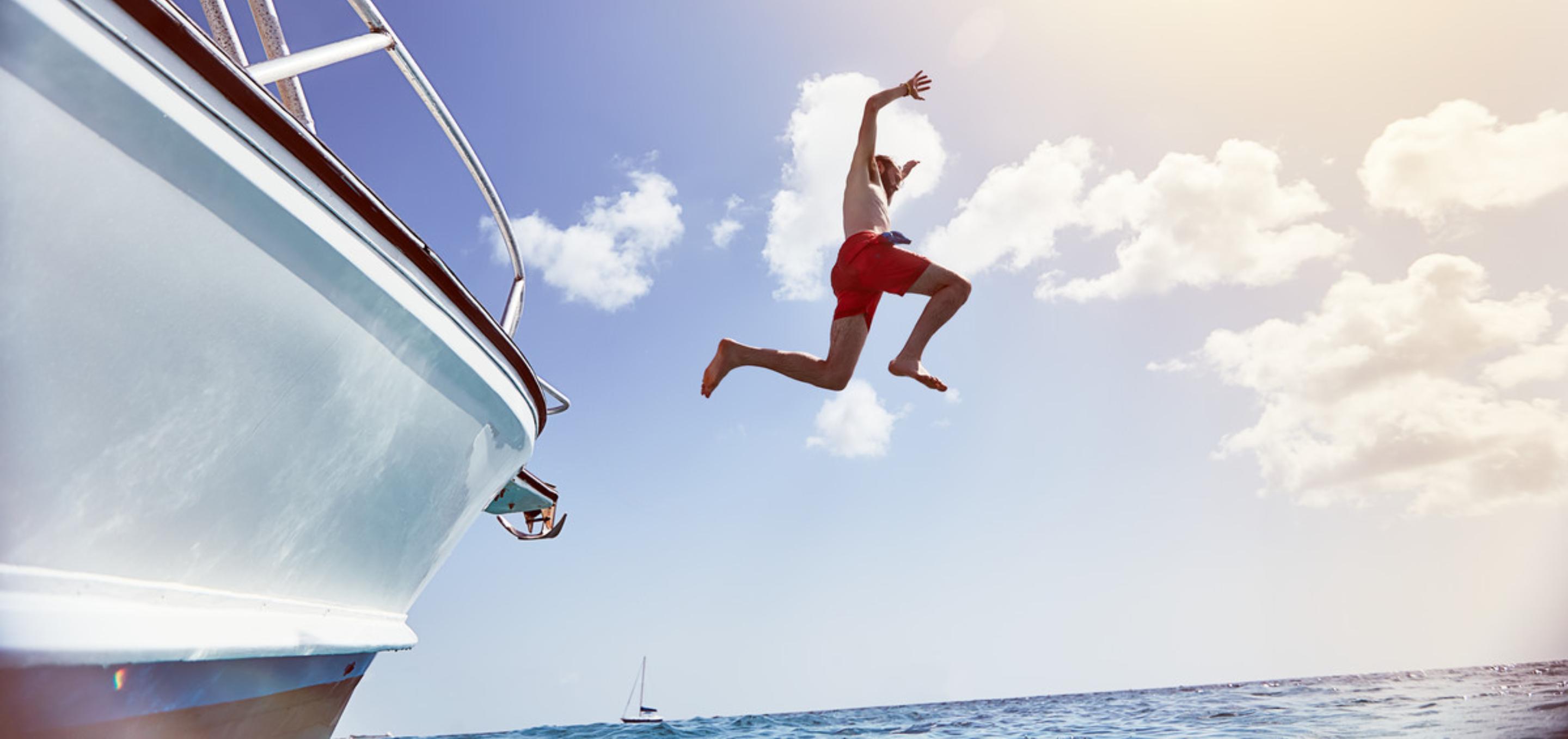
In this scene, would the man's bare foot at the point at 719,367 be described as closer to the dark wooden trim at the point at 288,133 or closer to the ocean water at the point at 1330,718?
the dark wooden trim at the point at 288,133

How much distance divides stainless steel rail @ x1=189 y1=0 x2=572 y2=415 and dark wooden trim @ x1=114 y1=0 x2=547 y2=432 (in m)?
0.13

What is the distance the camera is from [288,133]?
6.93 feet

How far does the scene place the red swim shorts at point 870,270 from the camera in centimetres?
348

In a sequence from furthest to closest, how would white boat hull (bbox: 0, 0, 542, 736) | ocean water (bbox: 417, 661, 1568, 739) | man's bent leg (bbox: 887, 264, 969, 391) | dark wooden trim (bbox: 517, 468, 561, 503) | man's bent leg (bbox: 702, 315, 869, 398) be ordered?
ocean water (bbox: 417, 661, 1568, 739) < dark wooden trim (bbox: 517, 468, 561, 503) < man's bent leg (bbox: 702, 315, 869, 398) < man's bent leg (bbox: 887, 264, 969, 391) < white boat hull (bbox: 0, 0, 542, 736)

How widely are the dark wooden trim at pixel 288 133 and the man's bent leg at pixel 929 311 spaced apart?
1.89m

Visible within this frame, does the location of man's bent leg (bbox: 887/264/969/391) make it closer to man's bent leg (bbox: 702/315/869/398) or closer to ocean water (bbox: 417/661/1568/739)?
man's bent leg (bbox: 702/315/869/398)

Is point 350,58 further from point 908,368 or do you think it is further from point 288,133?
point 908,368

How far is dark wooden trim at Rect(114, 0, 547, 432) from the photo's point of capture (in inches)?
70.9

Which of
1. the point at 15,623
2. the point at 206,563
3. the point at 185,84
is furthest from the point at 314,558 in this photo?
the point at 185,84

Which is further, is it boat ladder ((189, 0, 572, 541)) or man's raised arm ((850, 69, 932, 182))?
man's raised arm ((850, 69, 932, 182))

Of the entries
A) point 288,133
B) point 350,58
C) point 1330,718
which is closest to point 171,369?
point 288,133

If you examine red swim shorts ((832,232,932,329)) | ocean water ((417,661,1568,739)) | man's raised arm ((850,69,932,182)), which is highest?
man's raised arm ((850,69,932,182))

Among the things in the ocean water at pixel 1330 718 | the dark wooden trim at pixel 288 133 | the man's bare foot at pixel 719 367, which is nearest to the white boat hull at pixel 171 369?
the dark wooden trim at pixel 288 133

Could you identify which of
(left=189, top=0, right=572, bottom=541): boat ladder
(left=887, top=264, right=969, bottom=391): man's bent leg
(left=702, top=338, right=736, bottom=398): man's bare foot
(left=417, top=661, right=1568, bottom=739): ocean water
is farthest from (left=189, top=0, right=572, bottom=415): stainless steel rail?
(left=417, top=661, right=1568, bottom=739): ocean water
